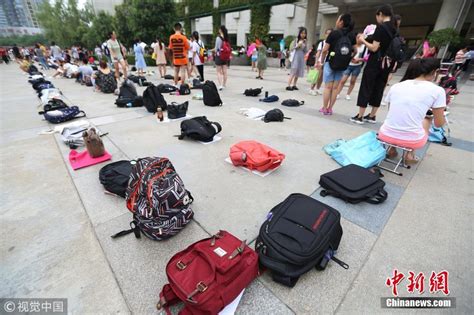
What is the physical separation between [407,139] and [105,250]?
3.34m

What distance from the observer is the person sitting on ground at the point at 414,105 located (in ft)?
7.80

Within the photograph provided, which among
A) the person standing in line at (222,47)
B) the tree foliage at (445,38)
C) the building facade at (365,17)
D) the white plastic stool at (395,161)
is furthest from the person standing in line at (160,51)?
the tree foliage at (445,38)

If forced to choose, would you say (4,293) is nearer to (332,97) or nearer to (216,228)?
(216,228)

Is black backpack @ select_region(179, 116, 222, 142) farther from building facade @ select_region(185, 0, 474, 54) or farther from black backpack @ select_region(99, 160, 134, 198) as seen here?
building facade @ select_region(185, 0, 474, 54)

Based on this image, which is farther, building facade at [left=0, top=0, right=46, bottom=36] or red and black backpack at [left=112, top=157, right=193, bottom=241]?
building facade at [left=0, top=0, right=46, bottom=36]

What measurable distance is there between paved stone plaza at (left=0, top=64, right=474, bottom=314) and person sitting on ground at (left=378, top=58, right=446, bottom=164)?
0.50 m

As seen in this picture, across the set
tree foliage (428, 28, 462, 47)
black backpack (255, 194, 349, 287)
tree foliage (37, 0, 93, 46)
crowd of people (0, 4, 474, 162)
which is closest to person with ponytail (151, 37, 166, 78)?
crowd of people (0, 4, 474, 162)

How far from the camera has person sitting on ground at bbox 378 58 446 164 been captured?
238 cm

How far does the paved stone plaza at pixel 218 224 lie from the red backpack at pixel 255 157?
0.12m

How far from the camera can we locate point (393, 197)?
2309mm

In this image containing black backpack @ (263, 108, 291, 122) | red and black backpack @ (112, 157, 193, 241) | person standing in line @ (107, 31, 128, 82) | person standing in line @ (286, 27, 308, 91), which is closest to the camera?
red and black backpack @ (112, 157, 193, 241)

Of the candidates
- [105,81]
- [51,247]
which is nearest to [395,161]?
[51,247]

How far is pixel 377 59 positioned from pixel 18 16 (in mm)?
140211

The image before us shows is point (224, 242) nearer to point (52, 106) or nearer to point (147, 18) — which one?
point (52, 106)
